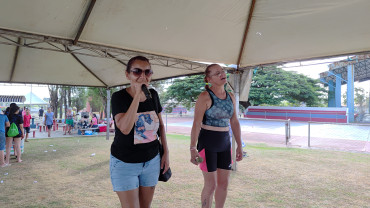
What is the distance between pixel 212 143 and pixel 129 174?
1.22 metres

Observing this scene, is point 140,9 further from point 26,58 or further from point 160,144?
point 26,58

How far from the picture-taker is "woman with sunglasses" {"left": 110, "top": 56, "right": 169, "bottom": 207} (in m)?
1.79

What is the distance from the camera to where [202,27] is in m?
4.29

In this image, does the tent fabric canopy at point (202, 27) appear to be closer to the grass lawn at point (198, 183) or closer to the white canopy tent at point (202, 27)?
the white canopy tent at point (202, 27)

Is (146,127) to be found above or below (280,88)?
below

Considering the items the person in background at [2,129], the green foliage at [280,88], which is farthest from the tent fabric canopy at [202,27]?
the green foliage at [280,88]

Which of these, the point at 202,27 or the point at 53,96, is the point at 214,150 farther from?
the point at 53,96

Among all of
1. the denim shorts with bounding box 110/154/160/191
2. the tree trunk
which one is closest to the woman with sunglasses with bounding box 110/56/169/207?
the denim shorts with bounding box 110/154/160/191

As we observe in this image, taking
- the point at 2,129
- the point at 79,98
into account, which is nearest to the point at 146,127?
the point at 2,129

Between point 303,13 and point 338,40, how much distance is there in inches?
39.7

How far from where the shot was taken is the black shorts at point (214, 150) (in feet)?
8.94

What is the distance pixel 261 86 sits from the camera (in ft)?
106

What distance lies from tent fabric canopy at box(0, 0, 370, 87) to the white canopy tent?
14 millimetres

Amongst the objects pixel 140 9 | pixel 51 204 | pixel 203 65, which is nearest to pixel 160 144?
pixel 140 9
